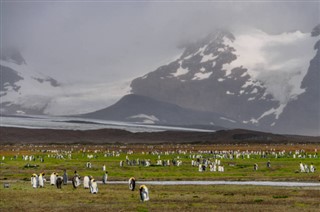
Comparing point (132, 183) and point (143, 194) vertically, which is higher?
point (132, 183)

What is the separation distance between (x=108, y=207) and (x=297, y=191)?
16.5 meters

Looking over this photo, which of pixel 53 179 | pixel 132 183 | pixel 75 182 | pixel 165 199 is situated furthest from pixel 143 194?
pixel 53 179

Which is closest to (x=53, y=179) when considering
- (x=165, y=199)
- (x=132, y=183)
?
(x=132, y=183)

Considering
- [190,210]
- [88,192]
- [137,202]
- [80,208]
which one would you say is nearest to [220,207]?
[190,210]

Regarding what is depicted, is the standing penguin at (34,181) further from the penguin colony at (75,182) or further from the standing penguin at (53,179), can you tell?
the standing penguin at (53,179)

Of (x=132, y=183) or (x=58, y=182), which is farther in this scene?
(x=58, y=182)

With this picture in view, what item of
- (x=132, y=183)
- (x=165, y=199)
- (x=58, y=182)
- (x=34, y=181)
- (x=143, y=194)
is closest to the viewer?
(x=143, y=194)

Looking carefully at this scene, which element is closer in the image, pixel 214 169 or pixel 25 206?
pixel 25 206

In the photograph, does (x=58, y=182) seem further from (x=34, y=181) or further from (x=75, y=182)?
(x=34, y=181)

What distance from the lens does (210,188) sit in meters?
45.8

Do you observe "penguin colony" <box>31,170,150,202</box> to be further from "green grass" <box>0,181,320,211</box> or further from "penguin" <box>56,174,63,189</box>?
"green grass" <box>0,181,320,211</box>

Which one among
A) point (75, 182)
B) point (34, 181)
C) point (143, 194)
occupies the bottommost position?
point (143, 194)

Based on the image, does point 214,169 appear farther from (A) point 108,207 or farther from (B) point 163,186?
(A) point 108,207

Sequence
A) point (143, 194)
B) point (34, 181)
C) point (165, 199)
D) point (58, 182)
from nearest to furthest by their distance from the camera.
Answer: point (143, 194)
point (165, 199)
point (34, 181)
point (58, 182)
